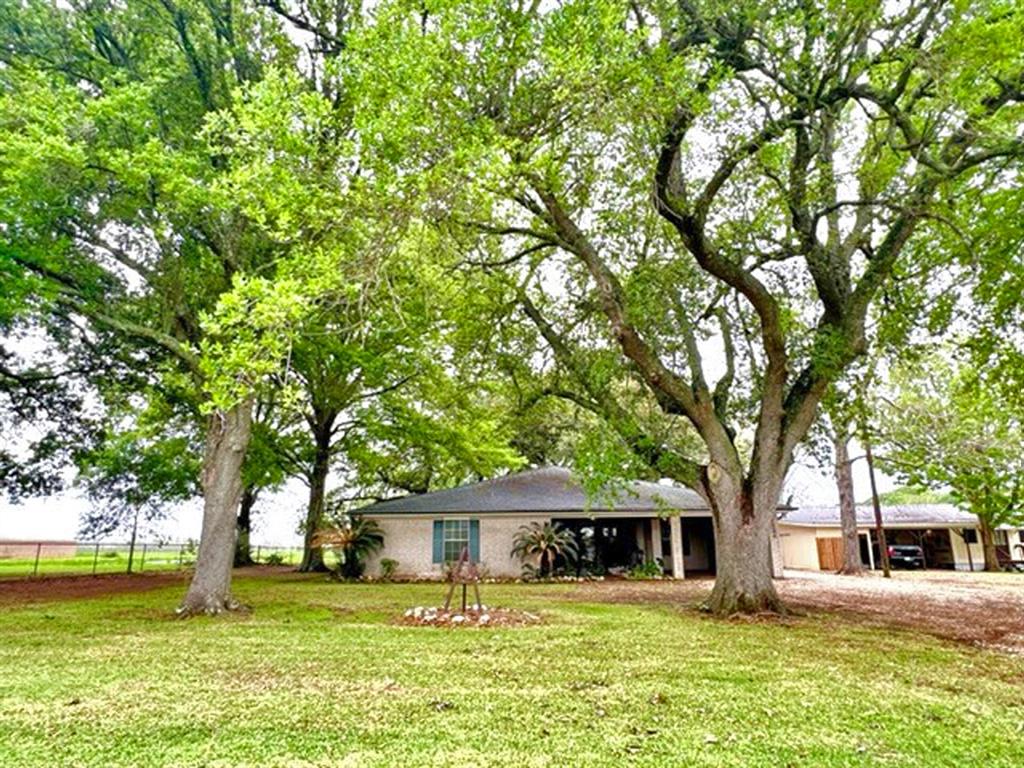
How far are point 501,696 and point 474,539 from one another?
1492 cm

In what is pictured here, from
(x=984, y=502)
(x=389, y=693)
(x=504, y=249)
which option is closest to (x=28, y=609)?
(x=389, y=693)

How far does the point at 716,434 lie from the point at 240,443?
868cm

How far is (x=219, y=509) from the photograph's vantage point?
36.0ft

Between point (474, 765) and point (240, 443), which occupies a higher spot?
point (240, 443)

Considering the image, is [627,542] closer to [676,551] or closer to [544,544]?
[676,551]

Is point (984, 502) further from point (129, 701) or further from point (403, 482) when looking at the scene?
point (403, 482)

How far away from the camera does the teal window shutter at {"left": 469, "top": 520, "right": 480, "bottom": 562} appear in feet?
64.8

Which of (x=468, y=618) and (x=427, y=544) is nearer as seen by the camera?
(x=468, y=618)

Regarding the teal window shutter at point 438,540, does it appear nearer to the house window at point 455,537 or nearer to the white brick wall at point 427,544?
the house window at point 455,537

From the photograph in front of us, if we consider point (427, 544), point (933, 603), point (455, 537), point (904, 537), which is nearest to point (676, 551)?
point (455, 537)

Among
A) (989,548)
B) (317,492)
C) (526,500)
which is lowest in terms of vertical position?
(989,548)

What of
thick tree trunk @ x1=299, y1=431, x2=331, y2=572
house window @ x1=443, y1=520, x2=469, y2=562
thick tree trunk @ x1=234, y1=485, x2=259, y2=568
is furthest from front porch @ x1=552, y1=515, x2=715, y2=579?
thick tree trunk @ x1=234, y1=485, x2=259, y2=568

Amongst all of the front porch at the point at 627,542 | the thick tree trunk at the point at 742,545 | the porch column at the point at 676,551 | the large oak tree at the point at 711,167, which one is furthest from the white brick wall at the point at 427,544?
the thick tree trunk at the point at 742,545

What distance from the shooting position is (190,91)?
461 inches
